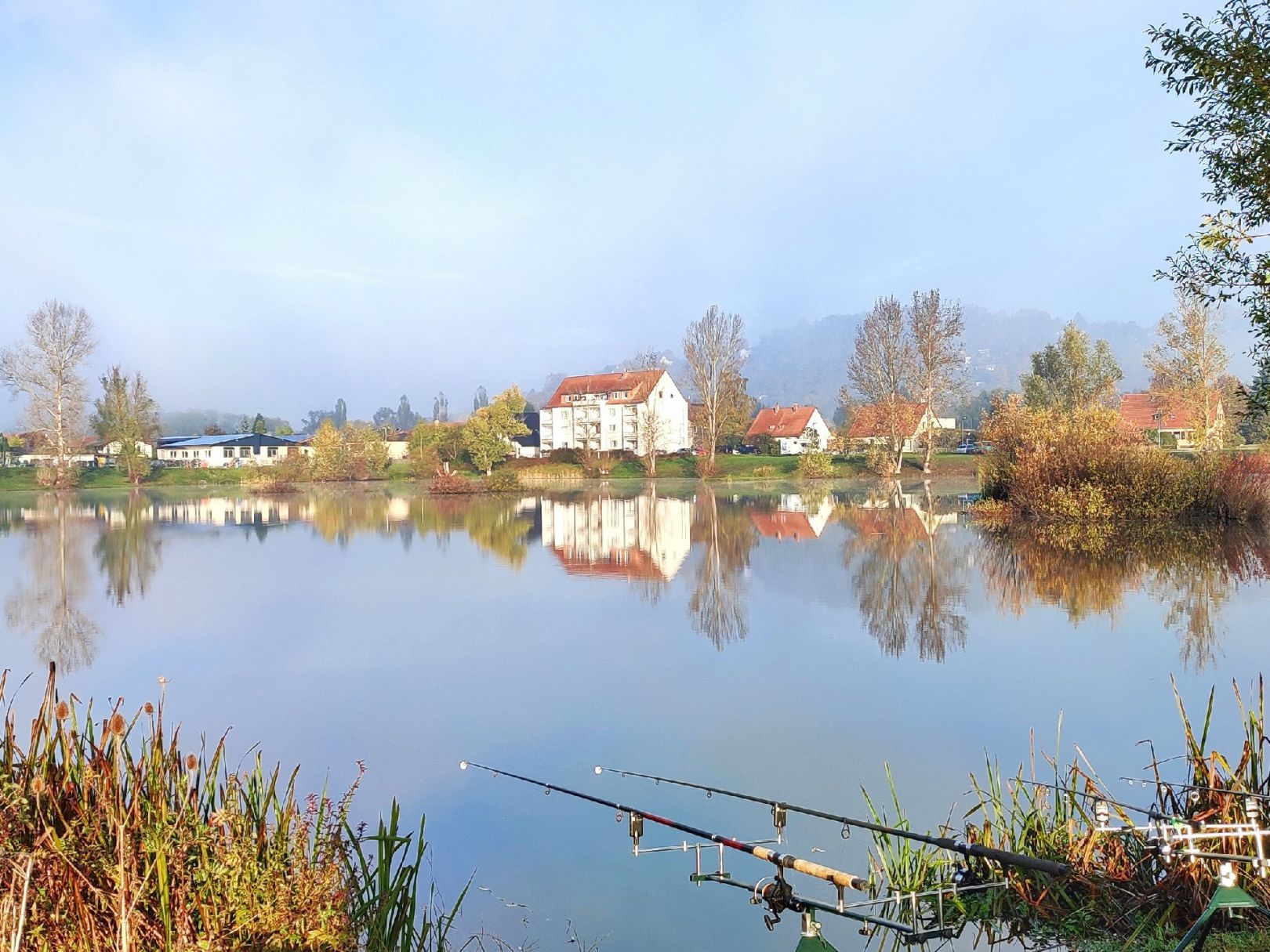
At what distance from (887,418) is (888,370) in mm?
2746

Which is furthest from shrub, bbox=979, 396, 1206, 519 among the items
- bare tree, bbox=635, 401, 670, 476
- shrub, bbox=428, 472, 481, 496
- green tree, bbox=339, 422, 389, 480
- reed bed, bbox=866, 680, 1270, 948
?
green tree, bbox=339, 422, 389, 480

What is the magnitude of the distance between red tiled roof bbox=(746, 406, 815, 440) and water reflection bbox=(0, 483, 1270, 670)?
4420 cm

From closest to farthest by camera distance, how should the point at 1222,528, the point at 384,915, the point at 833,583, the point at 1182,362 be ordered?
the point at 384,915, the point at 833,583, the point at 1222,528, the point at 1182,362

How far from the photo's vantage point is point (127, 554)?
20406 mm

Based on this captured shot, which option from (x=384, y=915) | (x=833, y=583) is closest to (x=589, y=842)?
(x=384, y=915)

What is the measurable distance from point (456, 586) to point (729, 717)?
342 inches

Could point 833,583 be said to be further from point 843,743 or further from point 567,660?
point 843,743

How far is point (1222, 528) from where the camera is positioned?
776 inches

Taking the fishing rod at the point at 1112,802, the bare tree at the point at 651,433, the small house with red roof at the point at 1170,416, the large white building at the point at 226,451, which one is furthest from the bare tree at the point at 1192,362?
the large white building at the point at 226,451

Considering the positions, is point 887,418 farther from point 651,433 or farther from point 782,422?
point 782,422

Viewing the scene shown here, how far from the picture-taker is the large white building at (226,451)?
79875mm

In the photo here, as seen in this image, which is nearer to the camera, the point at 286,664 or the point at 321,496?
the point at 286,664

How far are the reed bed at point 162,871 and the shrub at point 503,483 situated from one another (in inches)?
1649

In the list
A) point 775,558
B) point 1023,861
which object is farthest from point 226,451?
point 1023,861
